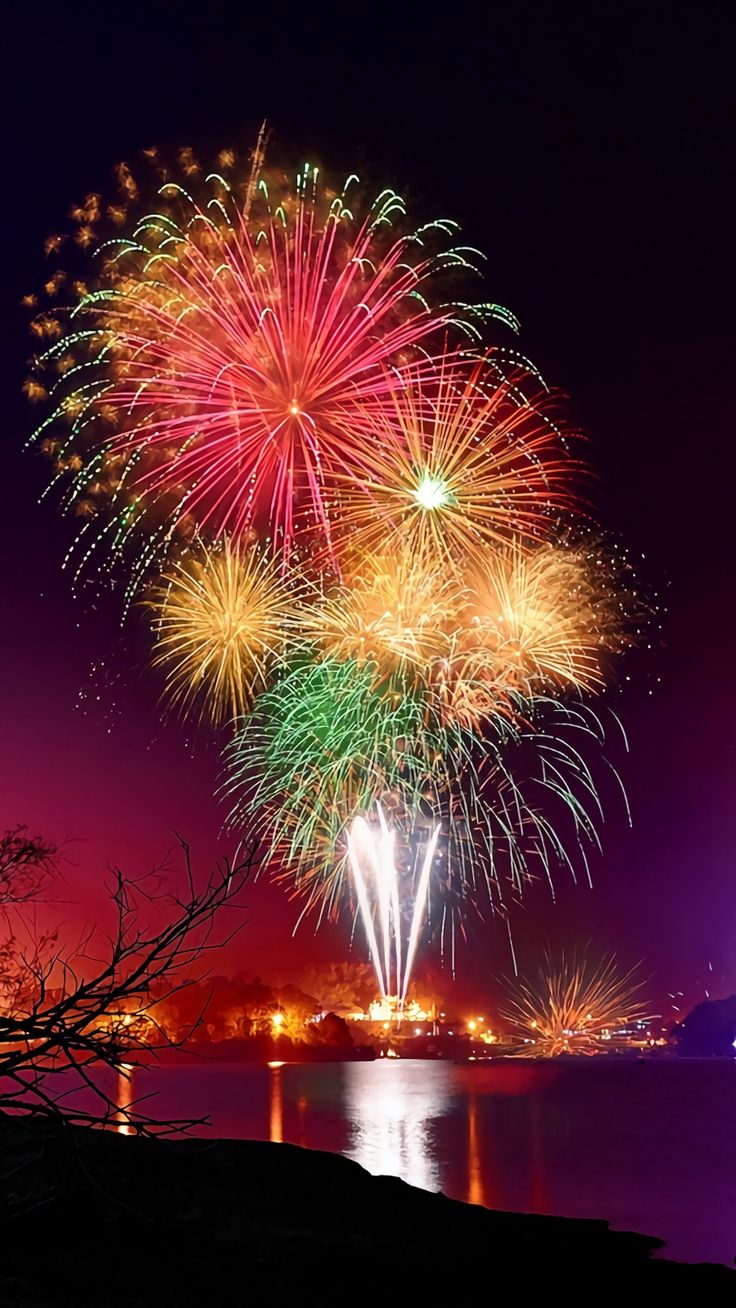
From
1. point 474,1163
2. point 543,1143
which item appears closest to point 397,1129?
point 543,1143

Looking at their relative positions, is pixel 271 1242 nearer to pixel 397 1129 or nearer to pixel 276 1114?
pixel 397 1129

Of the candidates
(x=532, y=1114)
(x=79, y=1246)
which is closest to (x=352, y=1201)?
(x=79, y=1246)

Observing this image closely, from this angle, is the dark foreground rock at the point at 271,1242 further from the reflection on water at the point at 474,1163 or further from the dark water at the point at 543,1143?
the reflection on water at the point at 474,1163

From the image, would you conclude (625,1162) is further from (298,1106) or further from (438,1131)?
(298,1106)

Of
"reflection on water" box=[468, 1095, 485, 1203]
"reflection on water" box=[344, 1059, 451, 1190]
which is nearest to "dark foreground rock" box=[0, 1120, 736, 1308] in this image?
"reflection on water" box=[344, 1059, 451, 1190]

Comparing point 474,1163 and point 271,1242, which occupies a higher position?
point 271,1242

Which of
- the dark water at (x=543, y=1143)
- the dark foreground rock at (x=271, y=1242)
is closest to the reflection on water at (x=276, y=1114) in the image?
the dark water at (x=543, y=1143)
